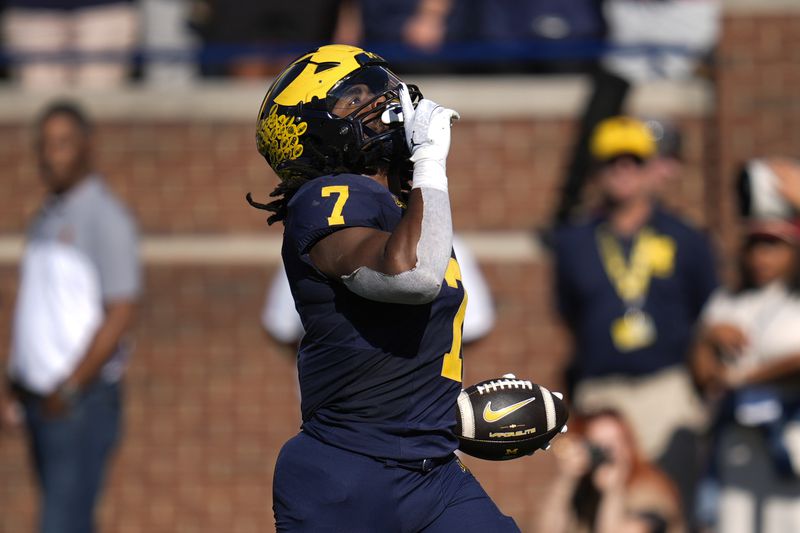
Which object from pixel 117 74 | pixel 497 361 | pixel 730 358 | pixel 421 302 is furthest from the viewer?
pixel 117 74

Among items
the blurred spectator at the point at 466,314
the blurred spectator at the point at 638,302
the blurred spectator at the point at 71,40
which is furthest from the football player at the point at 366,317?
the blurred spectator at the point at 71,40

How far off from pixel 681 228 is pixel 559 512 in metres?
1.63

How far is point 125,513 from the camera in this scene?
9.85 meters

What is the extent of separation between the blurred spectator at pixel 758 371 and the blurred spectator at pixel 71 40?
4.37 m

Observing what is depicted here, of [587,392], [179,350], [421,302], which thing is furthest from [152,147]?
[421,302]

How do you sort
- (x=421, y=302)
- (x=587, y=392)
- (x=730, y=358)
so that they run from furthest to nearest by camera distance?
(x=587, y=392)
(x=730, y=358)
(x=421, y=302)

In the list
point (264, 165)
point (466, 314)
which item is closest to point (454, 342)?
point (466, 314)

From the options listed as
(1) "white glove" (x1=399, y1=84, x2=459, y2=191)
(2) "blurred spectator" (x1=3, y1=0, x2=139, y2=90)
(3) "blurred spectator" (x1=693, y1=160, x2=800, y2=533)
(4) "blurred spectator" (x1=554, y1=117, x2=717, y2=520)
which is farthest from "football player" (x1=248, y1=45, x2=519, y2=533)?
(2) "blurred spectator" (x1=3, y1=0, x2=139, y2=90)

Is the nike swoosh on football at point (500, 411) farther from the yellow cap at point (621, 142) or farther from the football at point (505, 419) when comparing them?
the yellow cap at point (621, 142)

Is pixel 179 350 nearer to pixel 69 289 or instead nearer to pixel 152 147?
pixel 152 147

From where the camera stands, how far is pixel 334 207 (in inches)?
158

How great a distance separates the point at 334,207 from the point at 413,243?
269 mm

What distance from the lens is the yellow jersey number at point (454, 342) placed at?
13.8ft

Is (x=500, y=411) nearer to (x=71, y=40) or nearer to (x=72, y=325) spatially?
(x=72, y=325)
